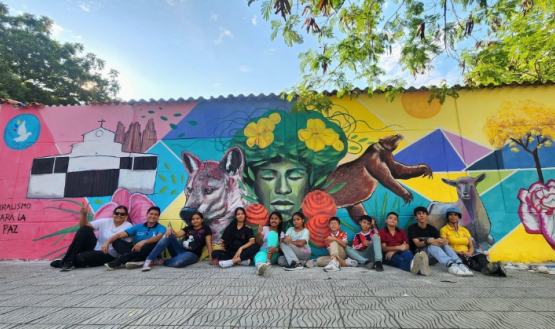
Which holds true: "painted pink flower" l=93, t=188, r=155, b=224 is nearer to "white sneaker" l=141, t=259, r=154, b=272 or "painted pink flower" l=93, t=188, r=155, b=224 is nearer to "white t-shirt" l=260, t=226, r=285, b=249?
"white sneaker" l=141, t=259, r=154, b=272

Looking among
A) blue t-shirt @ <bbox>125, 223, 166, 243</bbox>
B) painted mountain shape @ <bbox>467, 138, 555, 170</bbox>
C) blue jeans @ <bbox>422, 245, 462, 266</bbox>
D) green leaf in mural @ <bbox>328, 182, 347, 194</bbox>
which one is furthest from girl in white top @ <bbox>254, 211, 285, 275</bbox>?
painted mountain shape @ <bbox>467, 138, 555, 170</bbox>

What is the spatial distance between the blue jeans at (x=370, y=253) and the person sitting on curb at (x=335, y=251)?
0.08 m

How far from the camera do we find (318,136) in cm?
523

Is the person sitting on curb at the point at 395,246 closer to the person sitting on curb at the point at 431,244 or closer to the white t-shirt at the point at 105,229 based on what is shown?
the person sitting on curb at the point at 431,244

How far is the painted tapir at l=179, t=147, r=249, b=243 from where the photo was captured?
5.03m

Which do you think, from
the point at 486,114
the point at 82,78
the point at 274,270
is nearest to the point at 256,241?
the point at 274,270

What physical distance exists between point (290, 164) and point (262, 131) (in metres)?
0.92

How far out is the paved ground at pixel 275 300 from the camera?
1885mm

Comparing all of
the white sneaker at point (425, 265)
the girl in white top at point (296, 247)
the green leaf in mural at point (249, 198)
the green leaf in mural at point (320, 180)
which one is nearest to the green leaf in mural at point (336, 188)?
the green leaf in mural at point (320, 180)

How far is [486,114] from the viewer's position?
4.98 m

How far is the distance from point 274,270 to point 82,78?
619 inches

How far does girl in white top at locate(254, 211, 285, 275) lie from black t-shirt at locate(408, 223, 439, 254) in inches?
86.8

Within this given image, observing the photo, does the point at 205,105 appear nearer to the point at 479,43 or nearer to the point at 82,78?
the point at 479,43

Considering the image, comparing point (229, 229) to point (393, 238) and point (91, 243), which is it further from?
point (393, 238)
